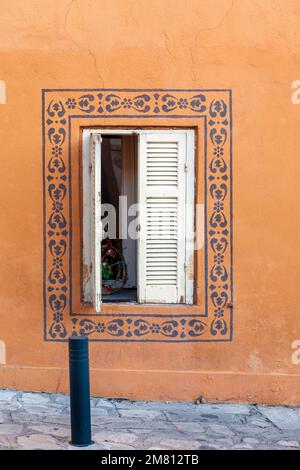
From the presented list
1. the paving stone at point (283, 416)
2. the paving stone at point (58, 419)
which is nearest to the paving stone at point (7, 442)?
the paving stone at point (58, 419)

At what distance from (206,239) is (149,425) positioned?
5.94ft

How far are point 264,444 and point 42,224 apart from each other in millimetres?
2829

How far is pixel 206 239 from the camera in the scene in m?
7.41

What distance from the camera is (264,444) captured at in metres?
6.19

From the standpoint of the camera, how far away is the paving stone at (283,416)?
22.5 ft

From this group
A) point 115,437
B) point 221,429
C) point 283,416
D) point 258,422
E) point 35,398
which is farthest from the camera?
point 35,398

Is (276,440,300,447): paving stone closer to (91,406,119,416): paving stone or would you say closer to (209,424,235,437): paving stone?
(209,424,235,437): paving stone

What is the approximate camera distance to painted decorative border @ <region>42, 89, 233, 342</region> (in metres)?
7.37

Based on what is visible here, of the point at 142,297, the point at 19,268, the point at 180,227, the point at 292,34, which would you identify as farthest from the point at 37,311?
the point at 292,34

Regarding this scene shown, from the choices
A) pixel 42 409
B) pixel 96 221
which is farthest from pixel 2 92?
pixel 42 409

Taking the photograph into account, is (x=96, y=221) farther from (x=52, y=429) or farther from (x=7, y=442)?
(x=7, y=442)

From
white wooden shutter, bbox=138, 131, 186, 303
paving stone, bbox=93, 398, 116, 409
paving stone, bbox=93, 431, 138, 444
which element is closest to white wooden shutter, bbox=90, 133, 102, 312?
white wooden shutter, bbox=138, 131, 186, 303

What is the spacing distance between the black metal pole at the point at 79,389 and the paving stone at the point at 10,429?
62cm

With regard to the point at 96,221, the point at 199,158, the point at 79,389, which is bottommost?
the point at 79,389
